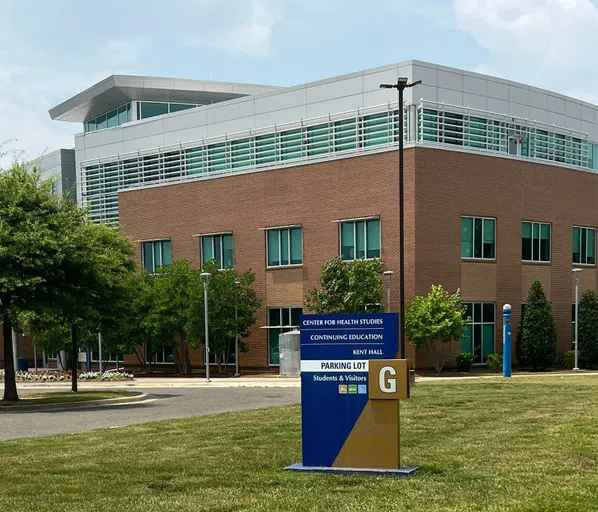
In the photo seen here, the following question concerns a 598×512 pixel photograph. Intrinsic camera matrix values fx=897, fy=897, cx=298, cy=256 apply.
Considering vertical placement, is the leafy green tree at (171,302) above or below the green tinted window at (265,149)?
below

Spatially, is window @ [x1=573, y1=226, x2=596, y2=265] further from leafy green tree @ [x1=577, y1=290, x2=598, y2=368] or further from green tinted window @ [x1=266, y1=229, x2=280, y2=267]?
green tinted window @ [x1=266, y1=229, x2=280, y2=267]

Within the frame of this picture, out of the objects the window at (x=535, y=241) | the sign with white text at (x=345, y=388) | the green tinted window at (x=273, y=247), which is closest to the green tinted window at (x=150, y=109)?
the green tinted window at (x=273, y=247)

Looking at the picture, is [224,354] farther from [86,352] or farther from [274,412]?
[274,412]

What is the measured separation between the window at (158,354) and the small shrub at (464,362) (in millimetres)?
16550

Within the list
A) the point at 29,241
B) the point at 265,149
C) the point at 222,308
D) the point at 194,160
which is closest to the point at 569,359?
the point at 222,308

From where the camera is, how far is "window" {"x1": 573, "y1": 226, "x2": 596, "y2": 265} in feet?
152

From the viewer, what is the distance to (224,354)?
4544cm

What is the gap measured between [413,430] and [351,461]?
4.37 metres

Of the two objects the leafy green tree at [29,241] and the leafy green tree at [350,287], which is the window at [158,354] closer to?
the leafy green tree at [350,287]

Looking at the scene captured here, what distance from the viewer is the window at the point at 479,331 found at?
41.3 meters

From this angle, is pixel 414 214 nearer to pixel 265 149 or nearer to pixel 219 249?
pixel 265 149

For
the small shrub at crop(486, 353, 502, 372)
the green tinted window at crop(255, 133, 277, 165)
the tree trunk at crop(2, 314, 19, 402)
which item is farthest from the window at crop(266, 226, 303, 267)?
the tree trunk at crop(2, 314, 19, 402)

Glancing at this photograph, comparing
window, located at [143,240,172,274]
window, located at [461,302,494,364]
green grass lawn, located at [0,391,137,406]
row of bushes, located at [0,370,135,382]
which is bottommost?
row of bushes, located at [0,370,135,382]

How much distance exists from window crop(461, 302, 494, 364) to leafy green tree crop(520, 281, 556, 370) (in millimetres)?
1516
